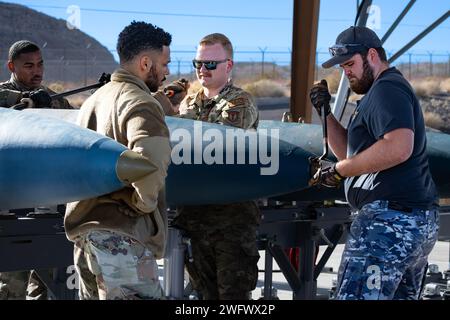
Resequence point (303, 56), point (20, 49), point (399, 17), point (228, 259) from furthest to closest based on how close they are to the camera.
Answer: point (399, 17) < point (303, 56) < point (20, 49) < point (228, 259)

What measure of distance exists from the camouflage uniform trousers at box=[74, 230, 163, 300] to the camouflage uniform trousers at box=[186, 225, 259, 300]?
1321 millimetres

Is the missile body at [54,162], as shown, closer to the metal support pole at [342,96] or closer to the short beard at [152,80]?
the short beard at [152,80]

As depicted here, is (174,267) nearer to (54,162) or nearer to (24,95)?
(54,162)

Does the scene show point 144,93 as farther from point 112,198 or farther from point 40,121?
point 40,121

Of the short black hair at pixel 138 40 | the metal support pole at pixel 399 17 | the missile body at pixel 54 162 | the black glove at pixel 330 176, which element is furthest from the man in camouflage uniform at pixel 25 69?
the metal support pole at pixel 399 17

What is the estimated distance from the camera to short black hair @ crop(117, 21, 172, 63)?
11.9ft

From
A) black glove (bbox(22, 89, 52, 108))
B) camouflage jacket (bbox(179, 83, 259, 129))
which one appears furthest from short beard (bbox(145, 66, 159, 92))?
black glove (bbox(22, 89, 52, 108))

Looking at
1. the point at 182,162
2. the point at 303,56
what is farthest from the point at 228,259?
the point at 303,56

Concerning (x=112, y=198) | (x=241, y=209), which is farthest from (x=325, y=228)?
(x=112, y=198)

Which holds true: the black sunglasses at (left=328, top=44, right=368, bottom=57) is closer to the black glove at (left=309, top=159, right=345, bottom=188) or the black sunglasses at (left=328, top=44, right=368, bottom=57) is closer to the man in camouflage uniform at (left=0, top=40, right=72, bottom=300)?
the black glove at (left=309, top=159, right=345, bottom=188)

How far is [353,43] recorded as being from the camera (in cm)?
393

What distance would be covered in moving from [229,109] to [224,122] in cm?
8

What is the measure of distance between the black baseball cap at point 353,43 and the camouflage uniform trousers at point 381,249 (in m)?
0.60
